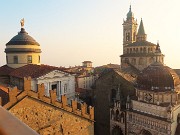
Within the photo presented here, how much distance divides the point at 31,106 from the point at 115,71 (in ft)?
54.0

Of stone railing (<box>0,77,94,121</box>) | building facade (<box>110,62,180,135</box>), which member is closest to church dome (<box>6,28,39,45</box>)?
stone railing (<box>0,77,94,121</box>)

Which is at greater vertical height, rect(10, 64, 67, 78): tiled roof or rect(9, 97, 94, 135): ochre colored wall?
rect(10, 64, 67, 78): tiled roof

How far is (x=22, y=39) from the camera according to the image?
2897 cm

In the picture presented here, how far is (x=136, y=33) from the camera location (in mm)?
56438

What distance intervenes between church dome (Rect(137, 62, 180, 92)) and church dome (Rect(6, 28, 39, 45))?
55.0 ft

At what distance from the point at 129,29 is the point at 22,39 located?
1352 inches

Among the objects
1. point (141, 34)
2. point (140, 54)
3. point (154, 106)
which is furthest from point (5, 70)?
point (141, 34)

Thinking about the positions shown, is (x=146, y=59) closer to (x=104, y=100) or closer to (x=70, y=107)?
(x=104, y=100)

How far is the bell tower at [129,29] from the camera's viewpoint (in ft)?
179

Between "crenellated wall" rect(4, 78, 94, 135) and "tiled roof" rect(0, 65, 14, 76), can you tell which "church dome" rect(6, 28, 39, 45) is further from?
"crenellated wall" rect(4, 78, 94, 135)

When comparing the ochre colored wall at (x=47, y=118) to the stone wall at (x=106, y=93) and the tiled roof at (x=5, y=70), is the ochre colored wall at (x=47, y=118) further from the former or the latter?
the tiled roof at (x=5, y=70)

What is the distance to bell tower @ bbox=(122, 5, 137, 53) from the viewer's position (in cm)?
5466

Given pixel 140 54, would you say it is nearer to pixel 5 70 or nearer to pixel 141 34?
pixel 141 34

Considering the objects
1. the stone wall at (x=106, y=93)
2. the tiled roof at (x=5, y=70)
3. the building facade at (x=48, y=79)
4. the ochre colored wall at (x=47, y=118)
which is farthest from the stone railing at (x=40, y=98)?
the tiled roof at (x=5, y=70)
